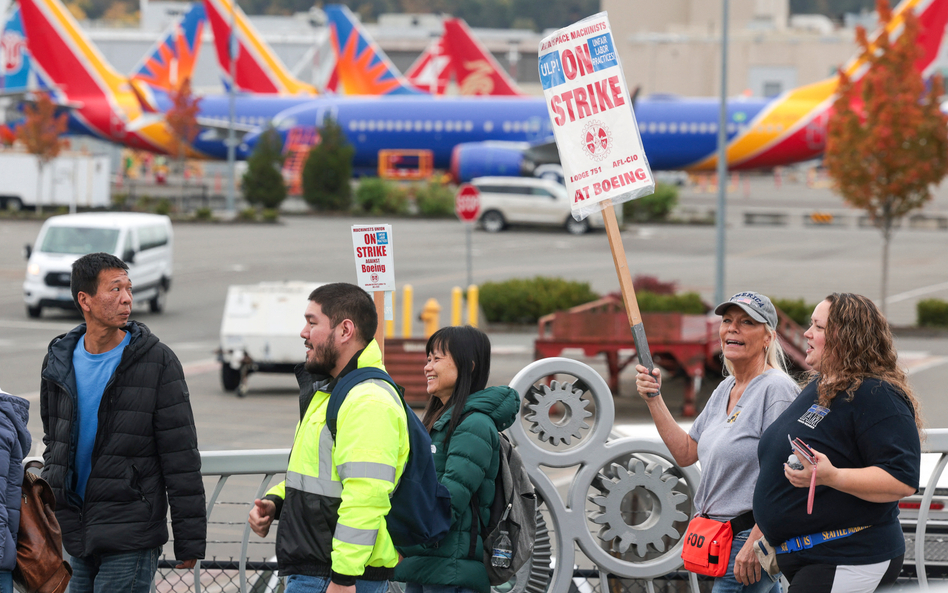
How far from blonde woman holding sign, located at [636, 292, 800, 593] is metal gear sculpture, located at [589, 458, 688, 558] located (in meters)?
0.50

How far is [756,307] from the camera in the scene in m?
4.20

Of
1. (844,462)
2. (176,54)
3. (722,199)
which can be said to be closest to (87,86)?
(176,54)

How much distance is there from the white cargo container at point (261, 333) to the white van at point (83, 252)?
21.3 ft

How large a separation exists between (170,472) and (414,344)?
1159 cm

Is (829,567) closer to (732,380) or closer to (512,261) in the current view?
(732,380)

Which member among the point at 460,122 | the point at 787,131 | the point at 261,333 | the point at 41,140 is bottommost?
the point at 261,333

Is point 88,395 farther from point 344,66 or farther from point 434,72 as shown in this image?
point 434,72

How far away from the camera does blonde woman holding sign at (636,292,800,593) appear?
4.16m

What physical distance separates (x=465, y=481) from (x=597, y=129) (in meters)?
1.48

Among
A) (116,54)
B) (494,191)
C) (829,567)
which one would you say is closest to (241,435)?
(829,567)

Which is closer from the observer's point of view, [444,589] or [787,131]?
[444,589]

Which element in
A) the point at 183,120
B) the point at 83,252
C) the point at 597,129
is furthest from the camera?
the point at 183,120

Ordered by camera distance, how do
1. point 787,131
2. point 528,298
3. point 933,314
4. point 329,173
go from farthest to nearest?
point 787,131 → point 329,173 → point 933,314 → point 528,298

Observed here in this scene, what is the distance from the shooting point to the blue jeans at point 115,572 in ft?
13.7
